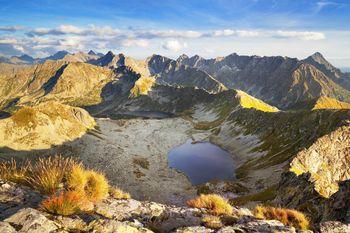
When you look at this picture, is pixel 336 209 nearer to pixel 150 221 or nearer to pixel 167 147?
pixel 150 221

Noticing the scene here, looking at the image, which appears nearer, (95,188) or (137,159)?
(95,188)

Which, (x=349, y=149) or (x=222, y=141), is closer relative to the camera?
(x=349, y=149)

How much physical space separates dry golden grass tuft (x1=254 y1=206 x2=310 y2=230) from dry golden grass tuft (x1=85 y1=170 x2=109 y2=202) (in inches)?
304

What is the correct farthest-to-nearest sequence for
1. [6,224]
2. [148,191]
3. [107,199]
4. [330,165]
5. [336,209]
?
[148,191], [330,165], [336,209], [107,199], [6,224]

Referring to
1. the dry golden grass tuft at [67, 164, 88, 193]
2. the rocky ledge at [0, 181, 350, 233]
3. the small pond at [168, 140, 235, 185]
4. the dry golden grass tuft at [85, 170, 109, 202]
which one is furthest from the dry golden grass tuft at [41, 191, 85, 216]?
→ the small pond at [168, 140, 235, 185]

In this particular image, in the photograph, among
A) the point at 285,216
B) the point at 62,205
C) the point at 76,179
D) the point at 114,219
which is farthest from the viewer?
the point at 285,216

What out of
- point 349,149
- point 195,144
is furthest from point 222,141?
point 349,149

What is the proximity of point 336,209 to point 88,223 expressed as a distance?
71.5 ft

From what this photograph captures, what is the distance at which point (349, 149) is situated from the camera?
7738 centimetres

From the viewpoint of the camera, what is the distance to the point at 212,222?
1418 cm

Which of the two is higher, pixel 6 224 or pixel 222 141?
pixel 6 224

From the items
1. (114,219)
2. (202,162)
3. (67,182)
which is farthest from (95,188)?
(202,162)

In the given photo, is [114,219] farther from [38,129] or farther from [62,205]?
[38,129]

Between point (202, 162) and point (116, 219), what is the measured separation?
400 feet
